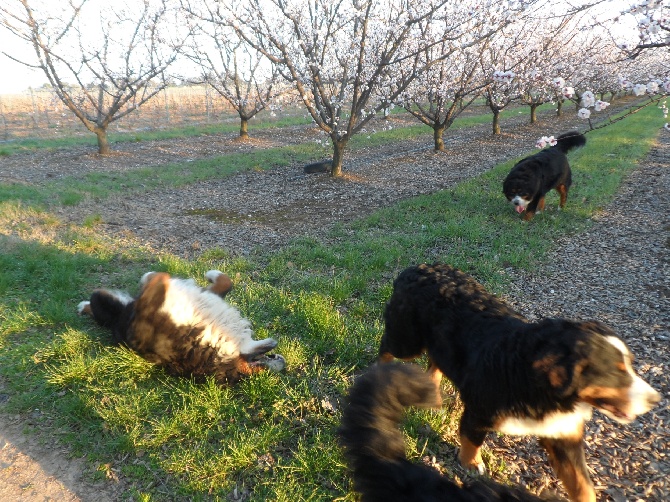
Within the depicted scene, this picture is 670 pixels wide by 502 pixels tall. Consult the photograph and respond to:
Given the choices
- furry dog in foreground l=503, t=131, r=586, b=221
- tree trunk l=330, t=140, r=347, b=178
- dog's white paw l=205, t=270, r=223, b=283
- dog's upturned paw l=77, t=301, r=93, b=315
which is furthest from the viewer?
tree trunk l=330, t=140, r=347, b=178

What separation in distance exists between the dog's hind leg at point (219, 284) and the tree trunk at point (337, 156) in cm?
706

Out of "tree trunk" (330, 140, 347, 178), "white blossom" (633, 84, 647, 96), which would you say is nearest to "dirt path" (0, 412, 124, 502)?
"white blossom" (633, 84, 647, 96)

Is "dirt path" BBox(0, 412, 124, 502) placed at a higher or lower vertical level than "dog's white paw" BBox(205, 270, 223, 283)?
lower

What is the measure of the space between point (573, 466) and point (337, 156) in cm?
986

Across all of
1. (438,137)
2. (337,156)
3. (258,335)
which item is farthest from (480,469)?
(438,137)

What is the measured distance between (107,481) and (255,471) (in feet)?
3.23

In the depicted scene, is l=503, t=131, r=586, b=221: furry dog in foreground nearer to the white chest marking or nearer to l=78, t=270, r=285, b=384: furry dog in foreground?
→ l=78, t=270, r=285, b=384: furry dog in foreground

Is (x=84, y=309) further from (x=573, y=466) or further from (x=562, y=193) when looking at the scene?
(x=562, y=193)

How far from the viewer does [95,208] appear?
8.70m

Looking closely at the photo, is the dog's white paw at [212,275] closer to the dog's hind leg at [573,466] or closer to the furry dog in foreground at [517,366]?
the furry dog in foreground at [517,366]

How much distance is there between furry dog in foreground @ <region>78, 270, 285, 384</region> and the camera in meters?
3.55

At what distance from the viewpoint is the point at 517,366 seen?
226 cm

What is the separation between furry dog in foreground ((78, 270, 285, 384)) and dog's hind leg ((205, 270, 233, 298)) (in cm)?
80

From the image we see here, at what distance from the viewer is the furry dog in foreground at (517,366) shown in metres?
2.04
